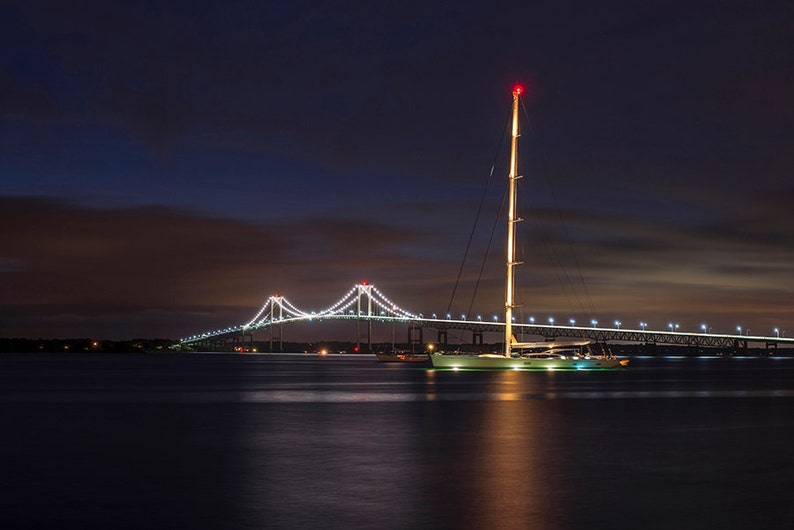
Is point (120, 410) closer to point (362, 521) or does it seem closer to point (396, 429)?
point (396, 429)

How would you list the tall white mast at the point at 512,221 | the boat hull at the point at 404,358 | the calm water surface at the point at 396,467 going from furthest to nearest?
1. the boat hull at the point at 404,358
2. the tall white mast at the point at 512,221
3. the calm water surface at the point at 396,467

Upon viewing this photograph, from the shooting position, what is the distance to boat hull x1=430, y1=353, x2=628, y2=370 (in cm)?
6975

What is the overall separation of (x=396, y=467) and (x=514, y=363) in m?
53.9

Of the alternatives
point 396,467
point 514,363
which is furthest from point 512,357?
point 396,467

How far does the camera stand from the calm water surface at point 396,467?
12023 millimetres

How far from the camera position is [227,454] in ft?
61.6

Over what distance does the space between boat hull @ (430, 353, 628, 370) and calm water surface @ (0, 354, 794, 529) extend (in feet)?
120

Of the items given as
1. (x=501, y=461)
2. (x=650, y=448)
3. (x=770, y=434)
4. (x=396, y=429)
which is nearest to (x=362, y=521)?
(x=501, y=461)

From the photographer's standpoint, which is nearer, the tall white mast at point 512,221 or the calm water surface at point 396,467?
the calm water surface at point 396,467

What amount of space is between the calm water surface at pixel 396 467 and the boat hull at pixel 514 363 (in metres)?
36.6

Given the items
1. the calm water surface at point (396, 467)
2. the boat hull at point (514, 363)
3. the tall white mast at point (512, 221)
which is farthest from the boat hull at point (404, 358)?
the calm water surface at point (396, 467)

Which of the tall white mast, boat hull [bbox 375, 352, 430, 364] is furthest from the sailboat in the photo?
boat hull [bbox 375, 352, 430, 364]

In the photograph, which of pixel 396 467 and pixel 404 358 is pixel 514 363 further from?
pixel 404 358

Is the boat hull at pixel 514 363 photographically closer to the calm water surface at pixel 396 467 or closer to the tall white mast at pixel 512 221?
the tall white mast at pixel 512 221
